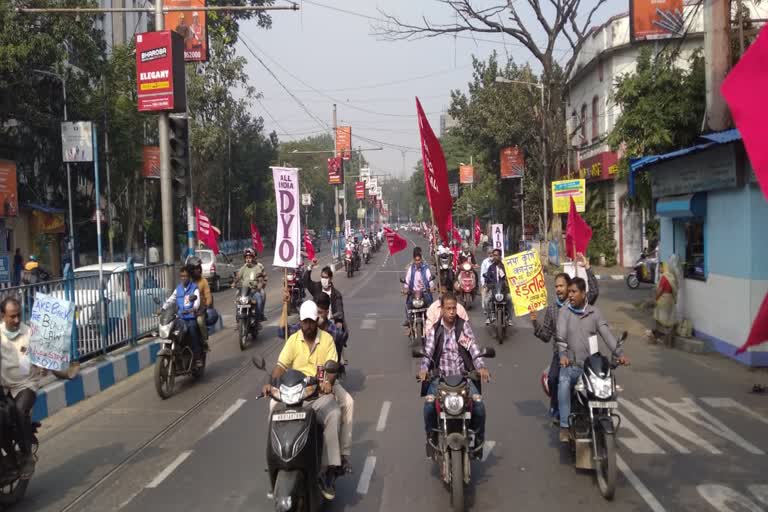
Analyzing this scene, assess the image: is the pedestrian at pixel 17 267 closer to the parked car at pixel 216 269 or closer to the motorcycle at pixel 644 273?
the parked car at pixel 216 269

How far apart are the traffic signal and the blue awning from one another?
29.4ft

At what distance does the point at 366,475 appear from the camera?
6492mm

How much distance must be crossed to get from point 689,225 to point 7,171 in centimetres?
2248

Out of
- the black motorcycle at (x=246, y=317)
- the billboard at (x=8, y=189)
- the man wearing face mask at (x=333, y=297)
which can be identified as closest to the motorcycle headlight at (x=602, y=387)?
the man wearing face mask at (x=333, y=297)

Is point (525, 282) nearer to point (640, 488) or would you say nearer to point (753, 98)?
point (640, 488)

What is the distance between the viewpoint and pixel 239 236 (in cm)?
6431

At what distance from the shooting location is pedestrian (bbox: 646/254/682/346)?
1316 centimetres

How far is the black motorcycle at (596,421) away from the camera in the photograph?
5766 millimetres

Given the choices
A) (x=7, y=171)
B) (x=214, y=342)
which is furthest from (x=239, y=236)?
(x=214, y=342)

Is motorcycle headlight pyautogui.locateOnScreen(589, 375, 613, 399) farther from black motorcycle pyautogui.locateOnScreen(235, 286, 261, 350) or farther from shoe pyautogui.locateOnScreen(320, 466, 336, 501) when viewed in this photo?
black motorcycle pyautogui.locateOnScreen(235, 286, 261, 350)

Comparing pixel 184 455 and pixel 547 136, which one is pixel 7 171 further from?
pixel 184 455

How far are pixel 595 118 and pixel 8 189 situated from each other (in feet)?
79.9

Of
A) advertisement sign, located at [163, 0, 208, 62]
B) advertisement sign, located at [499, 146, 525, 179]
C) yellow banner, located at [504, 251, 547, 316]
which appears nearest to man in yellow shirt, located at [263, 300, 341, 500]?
yellow banner, located at [504, 251, 547, 316]

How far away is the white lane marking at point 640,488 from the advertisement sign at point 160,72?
34.1ft
